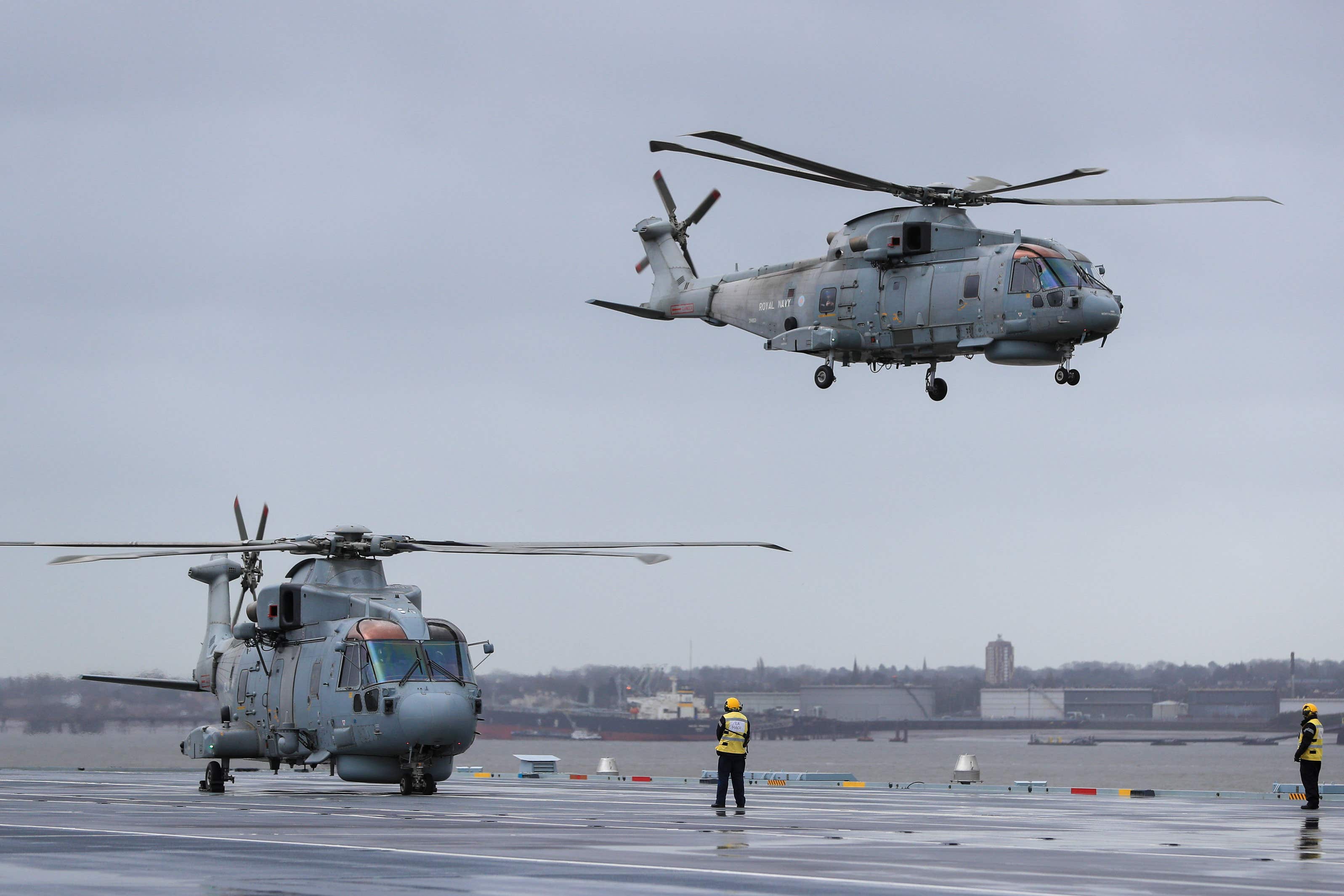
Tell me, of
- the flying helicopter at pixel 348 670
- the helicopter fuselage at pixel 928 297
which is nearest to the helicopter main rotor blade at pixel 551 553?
the flying helicopter at pixel 348 670

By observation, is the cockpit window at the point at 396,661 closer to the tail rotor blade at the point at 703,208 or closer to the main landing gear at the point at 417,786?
the main landing gear at the point at 417,786

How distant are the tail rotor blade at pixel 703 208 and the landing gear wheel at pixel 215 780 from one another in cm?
1810

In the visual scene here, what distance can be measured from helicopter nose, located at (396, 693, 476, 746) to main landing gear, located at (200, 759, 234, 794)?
16.5 ft

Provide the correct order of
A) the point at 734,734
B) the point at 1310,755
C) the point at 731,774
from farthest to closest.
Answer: the point at 1310,755, the point at 731,774, the point at 734,734

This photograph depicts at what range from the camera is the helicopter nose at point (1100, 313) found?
32.0m

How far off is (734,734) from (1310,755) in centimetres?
927

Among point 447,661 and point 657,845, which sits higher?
point 447,661

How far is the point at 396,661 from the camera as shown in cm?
2964

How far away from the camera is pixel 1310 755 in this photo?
2684 cm

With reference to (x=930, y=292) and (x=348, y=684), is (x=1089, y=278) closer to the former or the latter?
(x=930, y=292)

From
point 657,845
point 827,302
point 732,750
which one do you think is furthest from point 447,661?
point 657,845

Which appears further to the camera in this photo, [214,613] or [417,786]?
[214,613]

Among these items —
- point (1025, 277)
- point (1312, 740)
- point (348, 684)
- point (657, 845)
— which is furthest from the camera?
point (1025, 277)

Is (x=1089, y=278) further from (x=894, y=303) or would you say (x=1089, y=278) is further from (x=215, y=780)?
(x=215, y=780)
